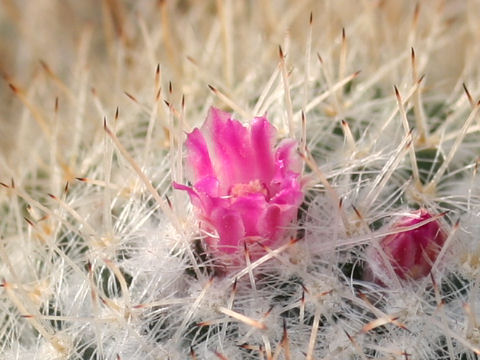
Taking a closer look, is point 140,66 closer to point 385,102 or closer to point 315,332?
point 385,102

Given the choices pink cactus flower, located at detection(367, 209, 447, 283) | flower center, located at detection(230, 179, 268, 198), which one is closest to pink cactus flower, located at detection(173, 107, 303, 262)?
flower center, located at detection(230, 179, 268, 198)

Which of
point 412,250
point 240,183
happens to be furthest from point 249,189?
point 412,250

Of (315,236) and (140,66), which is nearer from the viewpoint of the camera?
(315,236)

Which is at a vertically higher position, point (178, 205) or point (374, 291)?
point (178, 205)

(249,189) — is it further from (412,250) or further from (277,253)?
(412,250)

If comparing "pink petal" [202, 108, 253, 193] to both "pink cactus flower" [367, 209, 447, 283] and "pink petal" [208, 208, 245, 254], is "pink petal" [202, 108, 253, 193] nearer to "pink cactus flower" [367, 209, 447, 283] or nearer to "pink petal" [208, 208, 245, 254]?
"pink petal" [208, 208, 245, 254]

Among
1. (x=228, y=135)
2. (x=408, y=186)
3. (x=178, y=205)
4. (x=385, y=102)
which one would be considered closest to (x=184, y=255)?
(x=178, y=205)

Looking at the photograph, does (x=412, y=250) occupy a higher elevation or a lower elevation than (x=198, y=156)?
lower
